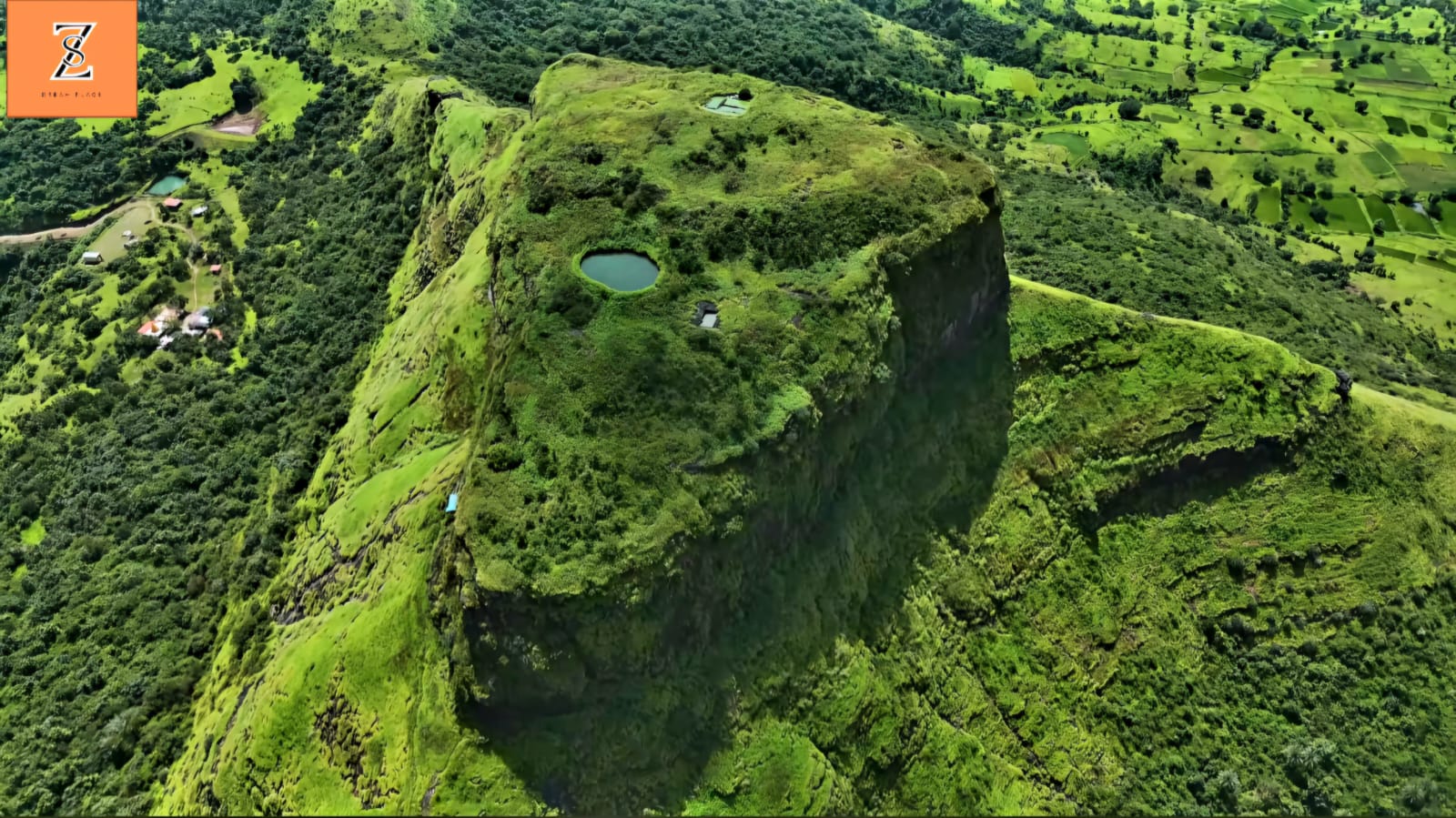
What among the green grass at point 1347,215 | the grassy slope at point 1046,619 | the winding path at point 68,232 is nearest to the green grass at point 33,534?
the grassy slope at point 1046,619

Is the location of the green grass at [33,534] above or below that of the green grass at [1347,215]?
below

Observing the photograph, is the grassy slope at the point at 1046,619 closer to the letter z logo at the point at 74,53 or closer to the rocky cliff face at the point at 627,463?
the rocky cliff face at the point at 627,463

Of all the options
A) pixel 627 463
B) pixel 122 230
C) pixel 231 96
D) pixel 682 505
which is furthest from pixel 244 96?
pixel 682 505

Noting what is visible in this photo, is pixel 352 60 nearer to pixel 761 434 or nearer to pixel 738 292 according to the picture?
pixel 738 292

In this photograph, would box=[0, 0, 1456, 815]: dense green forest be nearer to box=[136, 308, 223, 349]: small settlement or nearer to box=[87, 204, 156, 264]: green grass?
box=[136, 308, 223, 349]: small settlement

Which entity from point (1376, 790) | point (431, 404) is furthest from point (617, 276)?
point (1376, 790)

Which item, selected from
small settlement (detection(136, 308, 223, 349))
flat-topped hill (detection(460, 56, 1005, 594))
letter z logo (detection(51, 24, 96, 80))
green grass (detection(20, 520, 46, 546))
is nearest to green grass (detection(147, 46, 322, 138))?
letter z logo (detection(51, 24, 96, 80))
